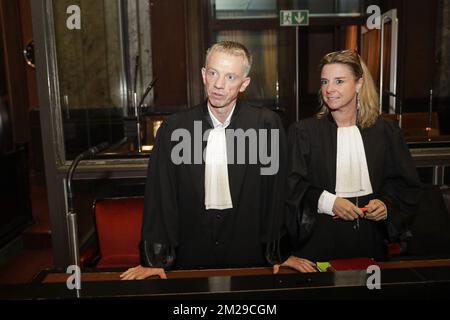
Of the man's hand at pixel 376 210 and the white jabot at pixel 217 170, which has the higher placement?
the white jabot at pixel 217 170

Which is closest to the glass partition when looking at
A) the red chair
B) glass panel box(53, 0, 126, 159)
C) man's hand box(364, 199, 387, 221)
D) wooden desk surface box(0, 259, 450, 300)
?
glass panel box(53, 0, 126, 159)

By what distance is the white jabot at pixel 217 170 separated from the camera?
197 cm

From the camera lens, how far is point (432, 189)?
8.86 feet

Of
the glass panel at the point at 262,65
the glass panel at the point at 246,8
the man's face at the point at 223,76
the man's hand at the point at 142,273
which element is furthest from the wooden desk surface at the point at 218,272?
the glass panel at the point at 246,8

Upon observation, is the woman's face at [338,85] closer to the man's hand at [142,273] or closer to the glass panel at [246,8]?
the man's hand at [142,273]

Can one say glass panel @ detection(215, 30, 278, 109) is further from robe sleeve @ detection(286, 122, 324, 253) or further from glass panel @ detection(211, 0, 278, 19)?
robe sleeve @ detection(286, 122, 324, 253)

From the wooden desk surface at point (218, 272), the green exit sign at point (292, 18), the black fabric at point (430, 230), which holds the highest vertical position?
the green exit sign at point (292, 18)

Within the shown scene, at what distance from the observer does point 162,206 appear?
1946mm

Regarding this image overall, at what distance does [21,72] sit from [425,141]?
425 cm

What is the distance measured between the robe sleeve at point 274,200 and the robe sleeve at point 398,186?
0.50 meters

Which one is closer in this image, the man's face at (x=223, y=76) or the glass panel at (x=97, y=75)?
the man's face at (x=223, y=76)

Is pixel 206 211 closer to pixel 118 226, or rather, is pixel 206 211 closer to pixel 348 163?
pixel 348 163

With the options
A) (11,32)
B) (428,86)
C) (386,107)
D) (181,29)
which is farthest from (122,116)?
(428,86)

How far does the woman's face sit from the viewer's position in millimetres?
2045
